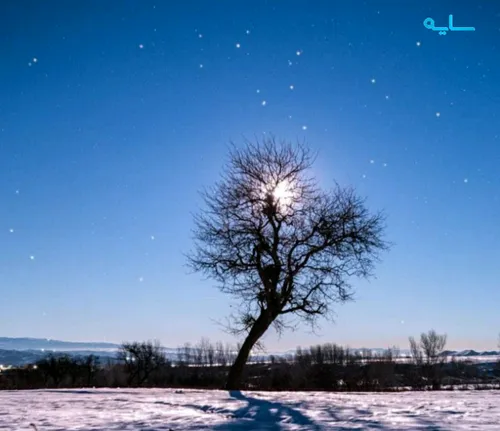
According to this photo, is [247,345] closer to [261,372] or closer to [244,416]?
[244,416]

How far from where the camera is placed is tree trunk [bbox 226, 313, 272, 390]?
675 inches

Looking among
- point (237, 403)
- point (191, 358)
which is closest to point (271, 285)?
point (237, 403)

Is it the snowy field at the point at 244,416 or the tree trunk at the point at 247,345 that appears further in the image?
the tree trunk at the point at 247,345

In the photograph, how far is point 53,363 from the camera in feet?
193

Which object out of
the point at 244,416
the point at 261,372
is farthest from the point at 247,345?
the point at 261,372

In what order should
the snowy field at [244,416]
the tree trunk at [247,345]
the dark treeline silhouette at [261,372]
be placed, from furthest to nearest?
the dark treeline silhouette at [261,372], the tree trunk at [247,345], the snowy field at [244,416]

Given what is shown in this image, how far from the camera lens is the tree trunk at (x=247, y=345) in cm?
1714

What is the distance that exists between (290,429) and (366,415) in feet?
5.69

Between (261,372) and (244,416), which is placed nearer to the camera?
(244,416)

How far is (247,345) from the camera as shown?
17297 millimetres

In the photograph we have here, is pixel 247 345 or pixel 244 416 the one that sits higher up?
pixel 247 345

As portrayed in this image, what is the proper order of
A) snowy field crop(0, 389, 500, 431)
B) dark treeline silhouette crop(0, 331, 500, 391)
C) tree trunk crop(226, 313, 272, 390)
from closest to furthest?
snowy field crop(0, 389, 500, 431) → tree trunk crop(226, 313, 272, 390) → dark treeline silhouette crop(0, 331, 500, 391)

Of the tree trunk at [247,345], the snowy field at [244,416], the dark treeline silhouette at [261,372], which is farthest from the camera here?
the dark treeline silhouette at [261,372]

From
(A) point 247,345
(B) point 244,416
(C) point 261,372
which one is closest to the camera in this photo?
(B) point 244,416
